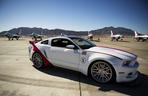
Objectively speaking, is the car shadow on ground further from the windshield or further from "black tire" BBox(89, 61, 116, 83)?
the windshield

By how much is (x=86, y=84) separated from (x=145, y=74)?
110 inches

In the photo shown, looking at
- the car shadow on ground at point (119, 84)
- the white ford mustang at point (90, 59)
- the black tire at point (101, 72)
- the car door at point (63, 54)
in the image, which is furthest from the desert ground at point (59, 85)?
the car door at point (63, 54)

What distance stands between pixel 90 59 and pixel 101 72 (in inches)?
22.6

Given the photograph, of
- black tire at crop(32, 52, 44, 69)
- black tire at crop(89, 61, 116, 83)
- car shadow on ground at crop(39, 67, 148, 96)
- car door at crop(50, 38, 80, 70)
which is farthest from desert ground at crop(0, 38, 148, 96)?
black tire at crop(32, 52, 44, 69)

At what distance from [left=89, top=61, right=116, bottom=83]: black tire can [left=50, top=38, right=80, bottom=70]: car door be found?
0.66m

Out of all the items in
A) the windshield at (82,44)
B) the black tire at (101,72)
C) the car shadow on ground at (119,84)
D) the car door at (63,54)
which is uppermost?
the windshield at (82,44)

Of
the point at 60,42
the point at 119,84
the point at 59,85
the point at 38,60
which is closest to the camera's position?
the point at 59,85

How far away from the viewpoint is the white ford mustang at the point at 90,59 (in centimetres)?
536

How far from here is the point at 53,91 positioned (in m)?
4.92

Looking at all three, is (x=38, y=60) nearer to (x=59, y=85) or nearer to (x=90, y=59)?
(x=59, y=85)

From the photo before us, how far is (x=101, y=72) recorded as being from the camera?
5.68 metres

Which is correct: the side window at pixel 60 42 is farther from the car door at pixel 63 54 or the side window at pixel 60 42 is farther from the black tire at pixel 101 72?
the black tire at pixel 101 72

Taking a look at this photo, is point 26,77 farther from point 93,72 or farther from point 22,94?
point 93,72

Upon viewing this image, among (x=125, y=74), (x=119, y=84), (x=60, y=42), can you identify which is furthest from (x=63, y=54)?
(x=125, y=74)
